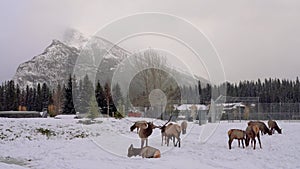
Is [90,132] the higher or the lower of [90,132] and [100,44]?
the lower

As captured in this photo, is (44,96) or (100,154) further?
(44,96)

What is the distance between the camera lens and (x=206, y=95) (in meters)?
69.3

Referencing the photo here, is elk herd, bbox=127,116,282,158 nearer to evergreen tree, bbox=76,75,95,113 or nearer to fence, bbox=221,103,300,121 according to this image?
evergreen tree, bbox=76,75,95,113

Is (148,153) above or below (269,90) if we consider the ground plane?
below

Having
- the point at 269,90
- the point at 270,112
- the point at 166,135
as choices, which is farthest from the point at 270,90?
the point at 166,135

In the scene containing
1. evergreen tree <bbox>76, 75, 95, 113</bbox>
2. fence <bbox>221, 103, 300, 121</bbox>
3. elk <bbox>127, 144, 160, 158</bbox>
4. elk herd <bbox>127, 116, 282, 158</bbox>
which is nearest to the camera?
elk <bbox>127, 144, 160, 158</bbox>

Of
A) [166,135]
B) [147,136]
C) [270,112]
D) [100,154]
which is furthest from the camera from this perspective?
[270,112]

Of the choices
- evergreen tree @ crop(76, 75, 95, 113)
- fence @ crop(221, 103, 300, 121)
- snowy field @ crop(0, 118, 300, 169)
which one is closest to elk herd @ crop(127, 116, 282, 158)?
snowy field @ crop(0, 118, 300, 169)

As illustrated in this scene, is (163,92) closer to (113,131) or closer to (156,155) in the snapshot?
(113,131)

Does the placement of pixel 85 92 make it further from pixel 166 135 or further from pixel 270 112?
pixel 166 135

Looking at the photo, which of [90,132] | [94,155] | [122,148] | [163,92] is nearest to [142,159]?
[94,155]

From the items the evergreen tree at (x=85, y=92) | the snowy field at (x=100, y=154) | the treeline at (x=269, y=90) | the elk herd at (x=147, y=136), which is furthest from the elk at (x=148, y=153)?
the treeline at (x=269, y=90)

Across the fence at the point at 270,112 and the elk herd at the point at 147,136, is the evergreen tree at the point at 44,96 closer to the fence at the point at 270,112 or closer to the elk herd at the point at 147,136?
the fence at the point at 270,112

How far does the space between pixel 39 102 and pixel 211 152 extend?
80916 millimetres
